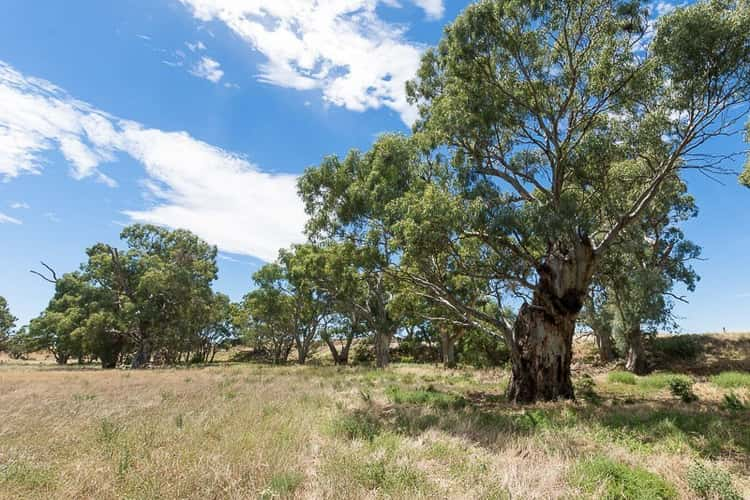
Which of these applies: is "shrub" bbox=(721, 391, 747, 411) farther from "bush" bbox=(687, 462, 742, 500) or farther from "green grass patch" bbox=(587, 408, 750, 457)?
"bush" bbox=(687, 462, 742, 500)

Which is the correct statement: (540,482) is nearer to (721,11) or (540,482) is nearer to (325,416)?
(325,416)

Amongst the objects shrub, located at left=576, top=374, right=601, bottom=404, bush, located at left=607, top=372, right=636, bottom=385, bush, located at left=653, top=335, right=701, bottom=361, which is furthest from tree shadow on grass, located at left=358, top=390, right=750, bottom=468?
bush, located at left=653, top=335, right=701, bottom=361

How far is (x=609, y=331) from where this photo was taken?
94.0ft

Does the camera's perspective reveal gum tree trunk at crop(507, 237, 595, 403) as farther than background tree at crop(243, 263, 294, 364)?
No

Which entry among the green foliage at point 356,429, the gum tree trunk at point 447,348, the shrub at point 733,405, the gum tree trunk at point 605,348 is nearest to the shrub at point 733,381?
the shrub at point 733,405

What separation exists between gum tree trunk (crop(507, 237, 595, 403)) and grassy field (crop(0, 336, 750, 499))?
4.37 ft

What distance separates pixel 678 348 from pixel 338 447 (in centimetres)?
3345

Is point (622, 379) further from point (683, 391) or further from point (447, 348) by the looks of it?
point (447, 348)

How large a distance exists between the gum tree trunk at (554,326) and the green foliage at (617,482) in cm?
711

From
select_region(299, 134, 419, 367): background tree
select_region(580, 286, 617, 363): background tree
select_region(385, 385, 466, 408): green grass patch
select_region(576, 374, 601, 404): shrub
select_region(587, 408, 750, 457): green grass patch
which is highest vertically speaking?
select_region(299, 134, 419, 367): background tree

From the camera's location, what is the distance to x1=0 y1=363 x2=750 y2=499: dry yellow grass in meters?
4.79

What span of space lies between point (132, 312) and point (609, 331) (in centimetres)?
4461

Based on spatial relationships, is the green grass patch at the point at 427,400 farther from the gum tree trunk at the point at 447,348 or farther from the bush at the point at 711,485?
the gum tree trunk at the point at 447,348

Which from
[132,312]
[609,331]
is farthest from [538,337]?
[132,312]
